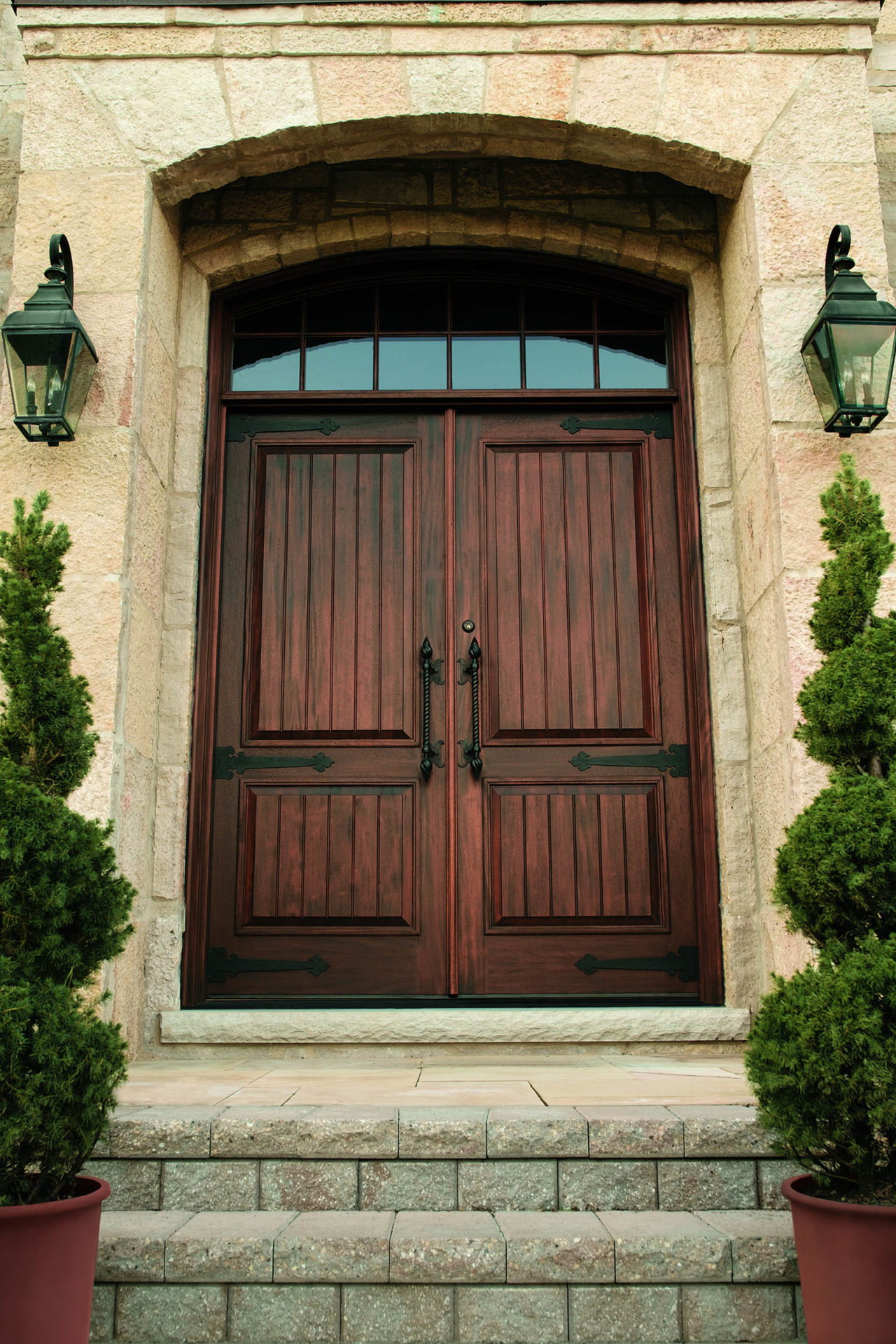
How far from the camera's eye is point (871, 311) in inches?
144

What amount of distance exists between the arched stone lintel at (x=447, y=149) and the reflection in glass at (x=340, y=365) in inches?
30.1

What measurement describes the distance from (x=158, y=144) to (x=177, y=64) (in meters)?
0.33

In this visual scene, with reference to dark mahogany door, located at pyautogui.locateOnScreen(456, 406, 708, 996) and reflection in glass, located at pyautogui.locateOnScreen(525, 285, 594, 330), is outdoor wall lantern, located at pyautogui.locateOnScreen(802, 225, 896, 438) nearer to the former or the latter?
dark mahogany door, located at pyautogui.locateOnScreen(456, 406, 708, 996)

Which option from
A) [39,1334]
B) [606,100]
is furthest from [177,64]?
[39,1334]

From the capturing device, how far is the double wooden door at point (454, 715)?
4.32 meters

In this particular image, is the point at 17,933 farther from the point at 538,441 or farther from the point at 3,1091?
the point at 538,441

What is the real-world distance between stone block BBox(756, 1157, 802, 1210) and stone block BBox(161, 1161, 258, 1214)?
1252 millimetres

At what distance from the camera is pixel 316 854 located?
14.4 ft

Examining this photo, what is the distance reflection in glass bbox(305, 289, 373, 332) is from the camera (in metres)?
4.90

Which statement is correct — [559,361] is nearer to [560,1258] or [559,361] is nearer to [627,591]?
[627,591]

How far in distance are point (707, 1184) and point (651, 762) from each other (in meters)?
1.97

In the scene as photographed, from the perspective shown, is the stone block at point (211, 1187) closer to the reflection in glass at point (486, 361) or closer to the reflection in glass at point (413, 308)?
the reflection in glass at point (486, 361)

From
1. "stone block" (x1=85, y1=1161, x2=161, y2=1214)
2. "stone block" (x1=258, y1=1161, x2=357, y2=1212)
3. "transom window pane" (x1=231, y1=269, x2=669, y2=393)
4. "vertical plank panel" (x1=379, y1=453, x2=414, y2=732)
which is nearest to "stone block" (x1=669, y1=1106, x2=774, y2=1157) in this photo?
"stone block" (x1=258, y1=1161, x2=357, y2=1212)

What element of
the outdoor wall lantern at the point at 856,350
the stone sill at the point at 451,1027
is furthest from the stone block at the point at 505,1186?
the outdoor wall lantern at the point at 856,350
